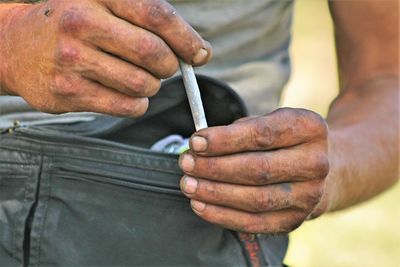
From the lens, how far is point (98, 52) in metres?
1.03

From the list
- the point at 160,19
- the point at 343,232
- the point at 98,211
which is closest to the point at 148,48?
the point at 160,19

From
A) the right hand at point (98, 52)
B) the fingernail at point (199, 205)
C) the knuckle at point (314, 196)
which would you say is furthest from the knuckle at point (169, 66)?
the knuckle at point (314, 196)

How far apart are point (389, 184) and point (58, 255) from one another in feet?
2.61

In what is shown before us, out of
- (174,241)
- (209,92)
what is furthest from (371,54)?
(174,241)

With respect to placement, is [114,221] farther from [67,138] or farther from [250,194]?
[250,194]

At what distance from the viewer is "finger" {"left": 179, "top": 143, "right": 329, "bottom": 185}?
1.10 meters

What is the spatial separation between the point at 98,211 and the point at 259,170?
1.03ft

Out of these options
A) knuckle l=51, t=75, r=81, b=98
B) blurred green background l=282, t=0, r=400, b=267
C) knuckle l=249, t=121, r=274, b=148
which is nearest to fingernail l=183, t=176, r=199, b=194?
knuckle l=249, t=121, r=274, b=148

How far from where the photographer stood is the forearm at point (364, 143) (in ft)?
4.65

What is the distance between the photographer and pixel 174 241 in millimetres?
1263

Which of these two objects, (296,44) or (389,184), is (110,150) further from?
(296,44)

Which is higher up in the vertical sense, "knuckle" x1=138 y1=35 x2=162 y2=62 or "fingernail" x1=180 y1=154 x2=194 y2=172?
"knuckle" x1=138 y1=35 x2=162 y2=62

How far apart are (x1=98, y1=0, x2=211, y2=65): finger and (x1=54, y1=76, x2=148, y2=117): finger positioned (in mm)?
109

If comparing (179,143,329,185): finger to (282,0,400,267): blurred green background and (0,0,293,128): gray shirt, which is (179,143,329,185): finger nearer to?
(0,0,293,128): gray shirt
